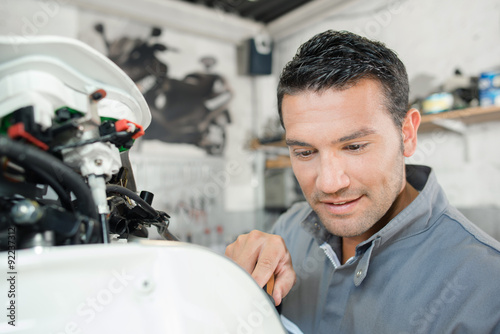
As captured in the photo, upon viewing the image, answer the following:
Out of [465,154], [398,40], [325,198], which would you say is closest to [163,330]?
[325,198]

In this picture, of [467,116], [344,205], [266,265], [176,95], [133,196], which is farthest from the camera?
[176,95]

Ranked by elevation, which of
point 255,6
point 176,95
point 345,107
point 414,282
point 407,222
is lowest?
point 414,282

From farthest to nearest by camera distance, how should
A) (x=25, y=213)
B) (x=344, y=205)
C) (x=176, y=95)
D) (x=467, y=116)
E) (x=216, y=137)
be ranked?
(x=216, y=137) → (x=176, y=95) → (x=467, y=116) → (x=344, y=205) → (x=25, y=213)

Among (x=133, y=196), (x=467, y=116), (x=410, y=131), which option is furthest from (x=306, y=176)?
(x=467, y=116)

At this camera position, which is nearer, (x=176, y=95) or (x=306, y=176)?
(x=306, y=176)

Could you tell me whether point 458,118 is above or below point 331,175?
above

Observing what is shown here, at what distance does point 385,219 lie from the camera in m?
0.81

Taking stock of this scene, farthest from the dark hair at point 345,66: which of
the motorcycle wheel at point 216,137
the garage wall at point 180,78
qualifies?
the motorcycle wheel at point 216,137

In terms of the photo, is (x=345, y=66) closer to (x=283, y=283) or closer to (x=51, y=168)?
(x=283, y=283)

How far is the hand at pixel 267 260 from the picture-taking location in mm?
603

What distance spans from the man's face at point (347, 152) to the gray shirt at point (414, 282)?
7cm

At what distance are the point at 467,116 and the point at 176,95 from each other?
2135mm

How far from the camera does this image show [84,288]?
32 centimetres

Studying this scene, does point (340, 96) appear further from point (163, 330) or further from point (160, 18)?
point (160, 18)
